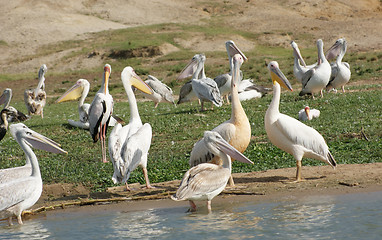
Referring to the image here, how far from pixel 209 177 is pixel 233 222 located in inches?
26.9

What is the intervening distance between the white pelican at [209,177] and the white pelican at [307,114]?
17.7 ft

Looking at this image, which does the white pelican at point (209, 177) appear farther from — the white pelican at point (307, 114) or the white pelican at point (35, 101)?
the white pelican at point (35, 101)

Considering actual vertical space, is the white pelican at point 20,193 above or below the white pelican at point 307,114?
below

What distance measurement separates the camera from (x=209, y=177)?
23.4ft

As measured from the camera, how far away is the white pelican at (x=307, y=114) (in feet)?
41.6

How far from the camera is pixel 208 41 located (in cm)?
3528

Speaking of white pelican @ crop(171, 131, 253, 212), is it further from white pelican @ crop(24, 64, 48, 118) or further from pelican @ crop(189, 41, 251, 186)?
white pelican @ crop(24, 64, 48, 118)

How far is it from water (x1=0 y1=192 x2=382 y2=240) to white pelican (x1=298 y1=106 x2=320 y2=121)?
17.2ft

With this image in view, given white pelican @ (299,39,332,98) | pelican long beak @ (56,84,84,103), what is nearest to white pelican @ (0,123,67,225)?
pelican long beak @ (56,84,84,103)

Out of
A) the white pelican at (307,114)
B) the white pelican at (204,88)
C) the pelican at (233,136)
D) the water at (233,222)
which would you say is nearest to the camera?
the water at (233,222)

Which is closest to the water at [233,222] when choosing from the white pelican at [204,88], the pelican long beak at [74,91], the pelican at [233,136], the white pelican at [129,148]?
the white pelican at [129,148]

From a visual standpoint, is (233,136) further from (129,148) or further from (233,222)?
(233,222)

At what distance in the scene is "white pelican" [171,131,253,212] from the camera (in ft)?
22.9

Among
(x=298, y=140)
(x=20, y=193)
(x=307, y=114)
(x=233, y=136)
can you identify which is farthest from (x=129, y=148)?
(x=307, y=114)
